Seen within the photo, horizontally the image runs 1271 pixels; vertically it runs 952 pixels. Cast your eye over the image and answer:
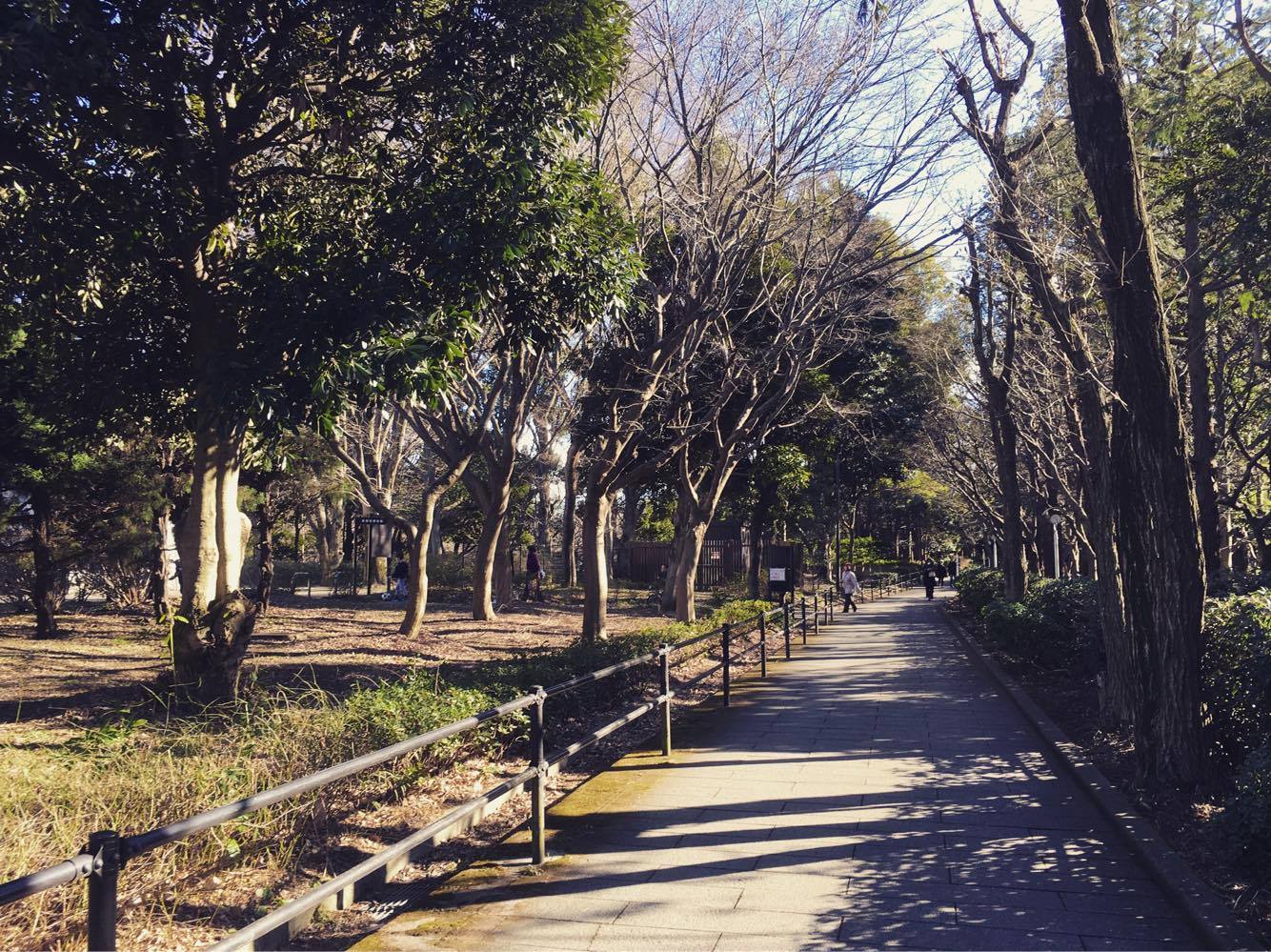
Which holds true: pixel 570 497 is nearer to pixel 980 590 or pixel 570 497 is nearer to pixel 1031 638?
pixel 980 590

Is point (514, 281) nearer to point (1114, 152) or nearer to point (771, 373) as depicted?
point (1114, 152)

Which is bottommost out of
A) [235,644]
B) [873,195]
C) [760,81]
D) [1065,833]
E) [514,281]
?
[1065,833]

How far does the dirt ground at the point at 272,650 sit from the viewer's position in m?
10.3

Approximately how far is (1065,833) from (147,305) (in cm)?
990

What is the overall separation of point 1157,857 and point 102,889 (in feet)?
17.4

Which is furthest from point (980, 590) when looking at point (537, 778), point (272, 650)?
point (537, 778)

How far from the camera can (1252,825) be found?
4434 millimetres

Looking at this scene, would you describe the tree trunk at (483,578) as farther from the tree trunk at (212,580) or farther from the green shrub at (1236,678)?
the green shrub at (1236,678)

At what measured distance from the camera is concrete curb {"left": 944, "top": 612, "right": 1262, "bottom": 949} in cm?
443

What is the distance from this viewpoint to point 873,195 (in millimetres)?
13203

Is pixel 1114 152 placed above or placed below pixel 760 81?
below

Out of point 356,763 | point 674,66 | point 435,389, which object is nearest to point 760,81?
point 674,66

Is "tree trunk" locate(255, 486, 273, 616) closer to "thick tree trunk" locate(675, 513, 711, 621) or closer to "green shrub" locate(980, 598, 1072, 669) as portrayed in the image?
"thick tree trunk" locate(675, 513, 711, 621)

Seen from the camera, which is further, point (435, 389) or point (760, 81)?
point (760, 81)
